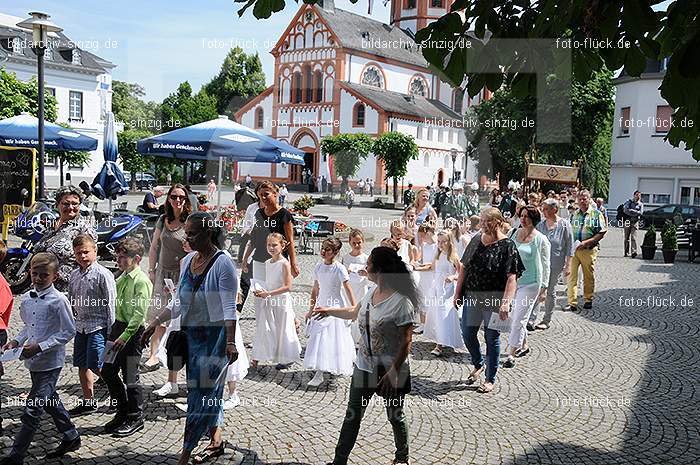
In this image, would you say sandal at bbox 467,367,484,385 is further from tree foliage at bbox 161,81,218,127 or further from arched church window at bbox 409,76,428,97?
arched church window at bbox 409,76,428,97

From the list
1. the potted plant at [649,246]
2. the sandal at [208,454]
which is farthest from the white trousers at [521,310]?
the potted plant at [649,246]

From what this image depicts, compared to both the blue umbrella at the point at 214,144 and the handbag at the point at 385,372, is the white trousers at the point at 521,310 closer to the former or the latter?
the handbag at the point at 385,372

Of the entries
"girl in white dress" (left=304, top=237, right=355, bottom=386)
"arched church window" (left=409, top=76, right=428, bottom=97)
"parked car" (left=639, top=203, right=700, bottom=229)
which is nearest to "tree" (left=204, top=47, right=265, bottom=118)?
"arched church window" (left=409, top=76, right=428, bottom=97)

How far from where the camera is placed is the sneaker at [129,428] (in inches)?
194

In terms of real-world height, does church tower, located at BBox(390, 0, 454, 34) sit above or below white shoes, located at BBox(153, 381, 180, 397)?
above

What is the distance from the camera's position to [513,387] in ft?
21.6

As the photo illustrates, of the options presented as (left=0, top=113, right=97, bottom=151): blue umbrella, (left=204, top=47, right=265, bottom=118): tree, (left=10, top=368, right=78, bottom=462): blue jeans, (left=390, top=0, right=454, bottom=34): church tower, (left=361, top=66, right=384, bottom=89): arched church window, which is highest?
(left=390, top=0, right=454, bottom=34): church tower

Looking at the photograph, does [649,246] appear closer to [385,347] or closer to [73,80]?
[385,347]

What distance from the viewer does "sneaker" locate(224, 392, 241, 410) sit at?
562 cm

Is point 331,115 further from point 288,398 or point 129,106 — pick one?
point 288,398

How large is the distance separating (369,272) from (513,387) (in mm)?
2983

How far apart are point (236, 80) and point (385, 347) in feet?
261

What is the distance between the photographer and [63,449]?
4.54 meters

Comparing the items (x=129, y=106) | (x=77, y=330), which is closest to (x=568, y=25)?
(x=77, y=330)
